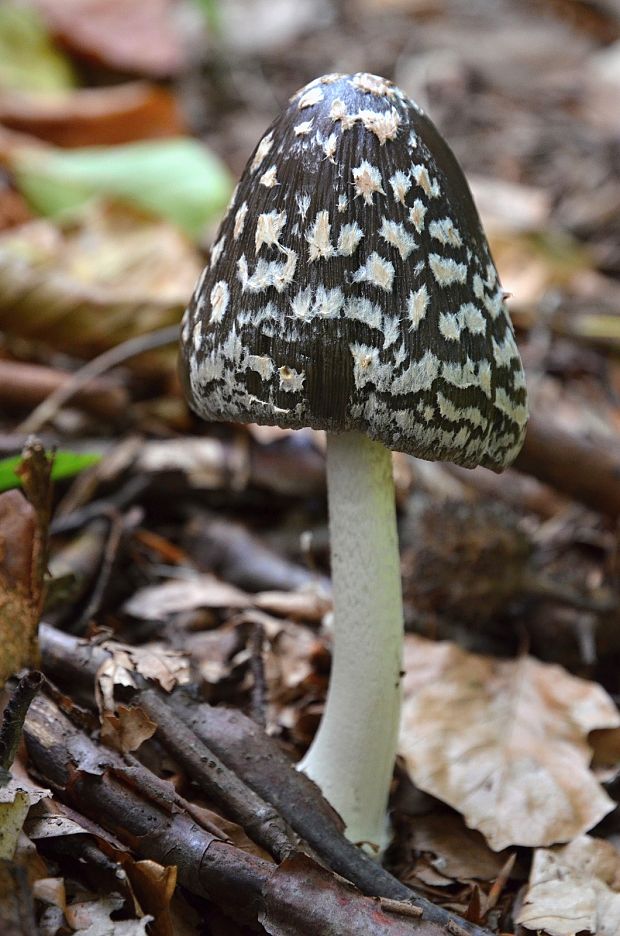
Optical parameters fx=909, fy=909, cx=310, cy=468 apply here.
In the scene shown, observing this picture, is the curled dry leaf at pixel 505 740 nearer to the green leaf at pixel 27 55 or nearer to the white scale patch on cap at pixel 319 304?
the white scale patch on cap at pixel 319 304

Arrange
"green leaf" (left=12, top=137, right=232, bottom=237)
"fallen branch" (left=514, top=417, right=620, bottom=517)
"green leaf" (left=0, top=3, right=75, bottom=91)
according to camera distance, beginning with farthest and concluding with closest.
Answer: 1. "green leaf" (left=0, top=3, right=75, bottom=91)
2. "green leaf" (left=12, top=137, right=232, bottom=237)
3. "fallen branch" (left=514, top=417, right=620, bottom=517)

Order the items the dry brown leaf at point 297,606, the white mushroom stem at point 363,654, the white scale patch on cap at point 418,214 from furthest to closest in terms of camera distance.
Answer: the dry brown leaf at point 297,606 → the white mushroom stem at point 363,654 → the white scale patch on cap at point 418,214

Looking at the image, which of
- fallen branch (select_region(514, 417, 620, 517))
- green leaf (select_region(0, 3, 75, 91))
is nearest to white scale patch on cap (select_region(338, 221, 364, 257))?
fallen branch (select_region(514, 417, 620, 517))

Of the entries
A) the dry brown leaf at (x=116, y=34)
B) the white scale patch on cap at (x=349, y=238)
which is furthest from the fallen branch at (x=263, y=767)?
the dry brown leaf at (x=116, y=34)

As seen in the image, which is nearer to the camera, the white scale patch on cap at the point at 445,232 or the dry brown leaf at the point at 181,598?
→ the white scale patch on cap at the point at 445,232

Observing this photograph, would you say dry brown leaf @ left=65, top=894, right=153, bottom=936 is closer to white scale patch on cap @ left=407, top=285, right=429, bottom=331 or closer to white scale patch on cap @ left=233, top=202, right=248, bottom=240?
white scale patch on cap @ left=407, top=285, right=429, bottom=331

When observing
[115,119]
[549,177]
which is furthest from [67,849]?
[549,177]

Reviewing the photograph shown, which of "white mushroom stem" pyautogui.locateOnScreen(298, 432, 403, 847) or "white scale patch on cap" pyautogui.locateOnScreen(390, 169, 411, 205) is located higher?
"white scale patch on cap" pyautogui.locateOnScreen(390, 169, 411, 205)
